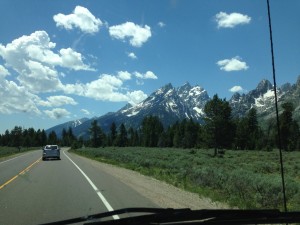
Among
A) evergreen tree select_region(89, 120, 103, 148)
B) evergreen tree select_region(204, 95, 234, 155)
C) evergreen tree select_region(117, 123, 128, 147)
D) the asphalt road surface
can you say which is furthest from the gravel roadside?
evergreen tree select_region(117, 123, 128, 147)

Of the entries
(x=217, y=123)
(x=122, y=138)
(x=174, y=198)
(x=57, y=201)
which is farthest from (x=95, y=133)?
Result: (x=57, y=201)

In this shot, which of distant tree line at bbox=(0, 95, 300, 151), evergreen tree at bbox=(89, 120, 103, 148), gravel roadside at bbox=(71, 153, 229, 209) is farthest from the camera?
evergreen tree at bbox=(89, 120, 103, 148)

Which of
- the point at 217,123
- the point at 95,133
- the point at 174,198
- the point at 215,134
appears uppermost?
the point at 95,133

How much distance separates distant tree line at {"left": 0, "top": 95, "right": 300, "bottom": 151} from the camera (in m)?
74.2

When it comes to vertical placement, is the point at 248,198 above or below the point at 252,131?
below

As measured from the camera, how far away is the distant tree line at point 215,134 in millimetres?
74188

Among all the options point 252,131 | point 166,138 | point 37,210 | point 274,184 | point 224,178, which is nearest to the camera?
point 37,210

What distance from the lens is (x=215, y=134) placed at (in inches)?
2918

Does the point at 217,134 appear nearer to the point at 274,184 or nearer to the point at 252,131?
the point at 252,131

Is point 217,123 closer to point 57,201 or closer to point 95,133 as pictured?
point 57,201

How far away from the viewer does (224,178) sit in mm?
20469

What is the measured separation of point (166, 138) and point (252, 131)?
39.7m

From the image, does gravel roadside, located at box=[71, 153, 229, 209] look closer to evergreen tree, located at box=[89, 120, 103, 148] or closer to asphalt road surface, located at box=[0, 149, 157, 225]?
asphalt road surface, located at box=[0, 149, 157, 225]

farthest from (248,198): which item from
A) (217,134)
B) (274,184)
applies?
(217,134)
